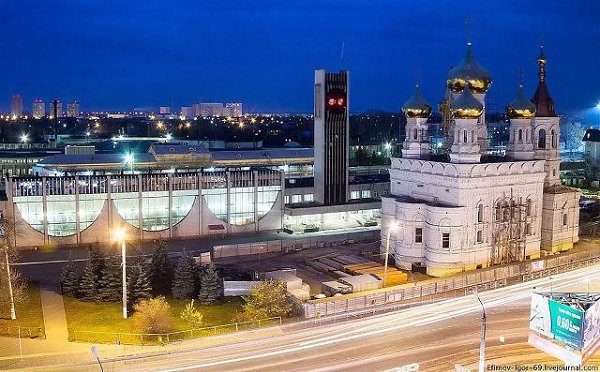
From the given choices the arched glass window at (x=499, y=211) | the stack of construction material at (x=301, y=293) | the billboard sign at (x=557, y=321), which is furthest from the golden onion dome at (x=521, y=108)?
the billboard sign at (x=557, y=321)

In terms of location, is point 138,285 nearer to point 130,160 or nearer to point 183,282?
point 183,282

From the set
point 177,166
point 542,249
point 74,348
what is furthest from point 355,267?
point 177,166

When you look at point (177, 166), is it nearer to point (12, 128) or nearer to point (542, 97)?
point (542, 97)

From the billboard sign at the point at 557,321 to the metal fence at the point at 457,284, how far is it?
41.4 ft

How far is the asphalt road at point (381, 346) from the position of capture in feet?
86.3

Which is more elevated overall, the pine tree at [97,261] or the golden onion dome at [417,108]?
the golden onion dome at [417,108]

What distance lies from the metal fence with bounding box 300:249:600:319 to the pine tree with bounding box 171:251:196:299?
6.91 meters

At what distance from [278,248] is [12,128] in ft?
478

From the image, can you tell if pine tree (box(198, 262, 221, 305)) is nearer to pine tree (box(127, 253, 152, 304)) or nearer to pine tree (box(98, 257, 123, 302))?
pine tree (box(127, 253, 152, 304))

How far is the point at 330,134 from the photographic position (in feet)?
190

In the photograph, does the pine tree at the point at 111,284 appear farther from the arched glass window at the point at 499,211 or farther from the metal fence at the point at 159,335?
the arched glass window at the point at 499,211

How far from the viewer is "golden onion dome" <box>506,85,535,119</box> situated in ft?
149

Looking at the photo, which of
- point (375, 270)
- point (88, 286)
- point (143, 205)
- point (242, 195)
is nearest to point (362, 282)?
point (375, 270)

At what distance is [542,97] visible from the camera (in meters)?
48.4
